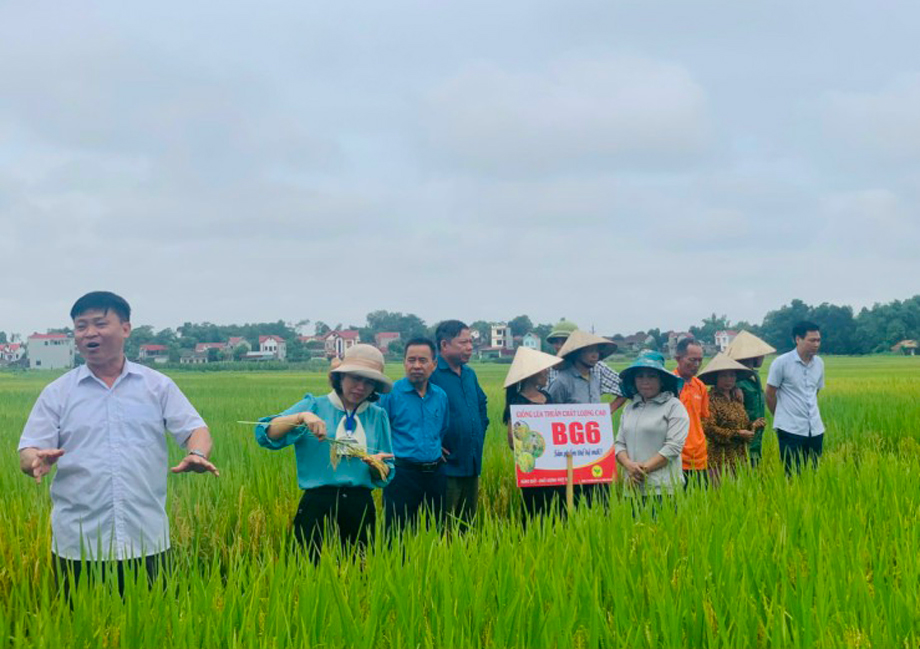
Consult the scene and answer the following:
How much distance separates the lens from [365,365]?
4254 mm

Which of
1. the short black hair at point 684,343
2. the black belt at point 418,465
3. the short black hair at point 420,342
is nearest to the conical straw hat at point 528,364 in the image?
the short black hair at point 420,342

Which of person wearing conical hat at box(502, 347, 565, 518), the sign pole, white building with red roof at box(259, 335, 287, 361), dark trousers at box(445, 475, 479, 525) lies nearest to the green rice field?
the sign pole

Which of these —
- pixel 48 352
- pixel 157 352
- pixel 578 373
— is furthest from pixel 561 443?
pixel 157 352

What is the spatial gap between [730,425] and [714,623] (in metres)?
4.21

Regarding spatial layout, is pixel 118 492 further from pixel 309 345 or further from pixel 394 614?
pixel 309 345

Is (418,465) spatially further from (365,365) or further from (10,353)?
(10,353)

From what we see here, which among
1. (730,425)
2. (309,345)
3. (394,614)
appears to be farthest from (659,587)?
(309,345)

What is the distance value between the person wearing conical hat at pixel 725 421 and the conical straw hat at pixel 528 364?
1532 mm

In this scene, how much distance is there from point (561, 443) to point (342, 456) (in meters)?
1.74

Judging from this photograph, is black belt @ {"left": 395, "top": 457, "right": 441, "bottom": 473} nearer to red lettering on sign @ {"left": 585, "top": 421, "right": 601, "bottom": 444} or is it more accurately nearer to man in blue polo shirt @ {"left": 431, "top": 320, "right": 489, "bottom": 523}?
man in blue polo shirt @ {"left": 431, "top": 320, "right": 489, "bottom": 523}

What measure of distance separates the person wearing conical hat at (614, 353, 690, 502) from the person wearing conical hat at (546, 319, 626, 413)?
905 mm

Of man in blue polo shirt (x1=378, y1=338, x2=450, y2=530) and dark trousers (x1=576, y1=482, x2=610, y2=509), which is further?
dark trousers (x1=576, y1=482, x2=610, y2=509)

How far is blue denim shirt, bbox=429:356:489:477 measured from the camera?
5.56 m

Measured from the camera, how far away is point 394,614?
2635 millimetres
